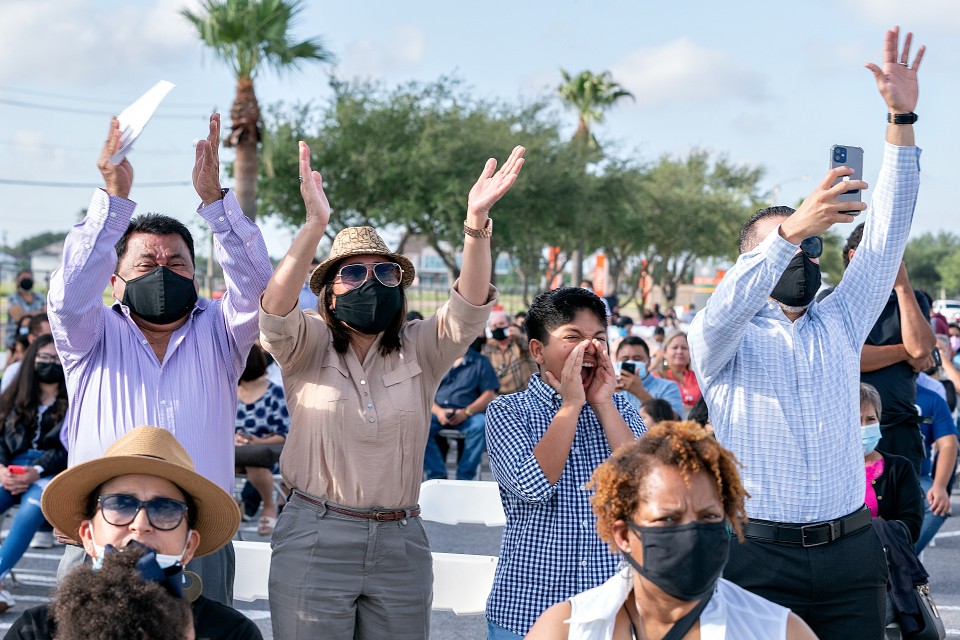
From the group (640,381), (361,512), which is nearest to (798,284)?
(361,512)

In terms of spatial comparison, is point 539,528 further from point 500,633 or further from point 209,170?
point 209,170

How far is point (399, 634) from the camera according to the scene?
3.77 m

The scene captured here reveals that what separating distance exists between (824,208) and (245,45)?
704 inches

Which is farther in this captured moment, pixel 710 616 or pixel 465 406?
pixel 465 406

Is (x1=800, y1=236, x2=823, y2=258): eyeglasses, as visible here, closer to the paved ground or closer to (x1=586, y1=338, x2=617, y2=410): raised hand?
(x1=586, y1=338, x2=617, y2=410): raised hand

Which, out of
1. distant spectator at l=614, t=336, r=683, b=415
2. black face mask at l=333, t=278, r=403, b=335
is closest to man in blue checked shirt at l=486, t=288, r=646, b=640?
black face mask at l=333, t=278, r=403, b=335

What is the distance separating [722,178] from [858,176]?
52.7m

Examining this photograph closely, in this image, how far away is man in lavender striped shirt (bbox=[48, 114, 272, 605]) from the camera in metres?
3.70

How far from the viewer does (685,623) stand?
2729 millimetres

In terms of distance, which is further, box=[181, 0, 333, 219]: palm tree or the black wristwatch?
box=[181, 0, 333, 219]: palm tree

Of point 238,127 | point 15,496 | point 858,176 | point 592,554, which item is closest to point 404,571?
point 592,554

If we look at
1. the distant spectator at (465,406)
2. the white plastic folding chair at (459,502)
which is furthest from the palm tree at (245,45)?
the white plastic folding chair at (459,502)

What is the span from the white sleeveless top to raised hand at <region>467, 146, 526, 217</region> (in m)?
1.36

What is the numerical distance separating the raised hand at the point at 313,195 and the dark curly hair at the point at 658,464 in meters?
1.42
